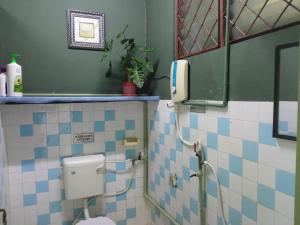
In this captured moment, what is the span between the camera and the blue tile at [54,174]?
192 centimetres

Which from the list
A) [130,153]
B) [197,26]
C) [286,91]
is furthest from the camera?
[130,153]

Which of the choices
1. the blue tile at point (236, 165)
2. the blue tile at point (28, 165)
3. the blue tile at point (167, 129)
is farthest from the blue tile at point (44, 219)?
the blue tile at point (236, 165)

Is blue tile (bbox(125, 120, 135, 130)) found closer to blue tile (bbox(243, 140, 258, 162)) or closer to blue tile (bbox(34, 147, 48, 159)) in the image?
blue tile (bbox(34, 147, 48, 159))

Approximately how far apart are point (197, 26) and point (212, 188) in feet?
3.13

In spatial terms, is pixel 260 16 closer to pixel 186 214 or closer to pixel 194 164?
pixel 194 164

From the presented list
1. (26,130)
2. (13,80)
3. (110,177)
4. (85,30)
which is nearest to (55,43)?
(85,30)

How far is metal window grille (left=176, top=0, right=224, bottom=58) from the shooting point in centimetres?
130

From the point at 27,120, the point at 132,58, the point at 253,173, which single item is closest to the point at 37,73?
the point at 27,120

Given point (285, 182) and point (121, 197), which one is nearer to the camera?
point (285, 182)

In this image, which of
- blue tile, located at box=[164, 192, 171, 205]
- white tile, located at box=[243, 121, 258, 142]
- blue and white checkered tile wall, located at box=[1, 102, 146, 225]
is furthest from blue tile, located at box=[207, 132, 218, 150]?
blue and white checkered tile wall, located at box=[1, 102, 146, 225]

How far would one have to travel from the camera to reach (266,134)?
39.5 inches

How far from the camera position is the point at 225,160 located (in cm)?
124

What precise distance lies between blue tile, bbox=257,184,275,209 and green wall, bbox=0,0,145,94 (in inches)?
55.7

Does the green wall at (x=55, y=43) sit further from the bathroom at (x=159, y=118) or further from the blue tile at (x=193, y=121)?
the blue tile at (x=193, y=121)
